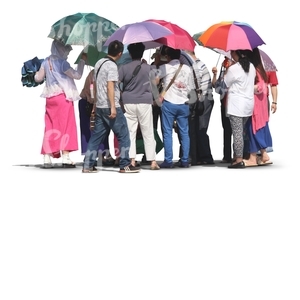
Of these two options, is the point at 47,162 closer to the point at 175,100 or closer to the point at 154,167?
the point at 154,167

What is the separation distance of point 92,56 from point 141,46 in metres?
1.19

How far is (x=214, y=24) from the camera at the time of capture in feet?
48.6

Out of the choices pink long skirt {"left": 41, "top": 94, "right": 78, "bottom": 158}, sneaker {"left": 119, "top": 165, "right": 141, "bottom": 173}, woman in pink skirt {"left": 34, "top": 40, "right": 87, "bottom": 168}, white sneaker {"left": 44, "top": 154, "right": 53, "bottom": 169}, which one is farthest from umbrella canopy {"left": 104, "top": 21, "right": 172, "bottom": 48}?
white sneaker {"left": 44, "top": 154, "right": 53, "bottom": 169}

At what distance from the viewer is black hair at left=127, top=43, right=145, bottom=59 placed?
1395 cm

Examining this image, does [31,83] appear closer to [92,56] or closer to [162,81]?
[92,56]

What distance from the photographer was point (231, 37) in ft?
46.7

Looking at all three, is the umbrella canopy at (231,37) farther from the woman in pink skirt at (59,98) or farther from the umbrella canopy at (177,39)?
the woman in pink skirt at (59,98)

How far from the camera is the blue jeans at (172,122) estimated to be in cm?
1446

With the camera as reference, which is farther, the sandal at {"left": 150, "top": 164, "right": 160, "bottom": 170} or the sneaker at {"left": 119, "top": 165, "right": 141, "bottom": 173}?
the sandal at {"left": 150, "top": 164, "right": 160, "bottom": 170}

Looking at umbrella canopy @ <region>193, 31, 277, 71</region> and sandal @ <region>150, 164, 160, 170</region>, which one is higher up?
umbrella canopy @ <region>193, 31, 277, 71</region>

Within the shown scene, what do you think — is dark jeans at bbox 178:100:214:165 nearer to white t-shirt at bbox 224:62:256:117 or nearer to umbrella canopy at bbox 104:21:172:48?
white t-shirt at bbox 224:62:256:117

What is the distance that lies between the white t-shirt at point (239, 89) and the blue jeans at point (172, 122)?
747 millimetres

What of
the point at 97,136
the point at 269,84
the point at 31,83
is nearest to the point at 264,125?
the point at 269,84

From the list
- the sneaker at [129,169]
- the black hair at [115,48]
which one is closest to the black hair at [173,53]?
the black hair at [115,48]
